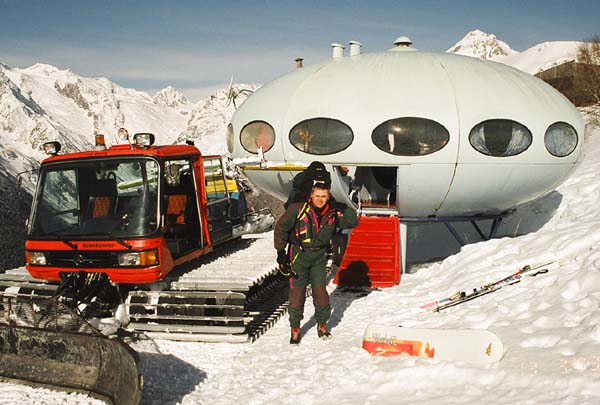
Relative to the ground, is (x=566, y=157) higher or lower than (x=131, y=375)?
higher

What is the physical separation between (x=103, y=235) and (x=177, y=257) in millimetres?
1059

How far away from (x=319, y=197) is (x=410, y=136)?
12.3ft

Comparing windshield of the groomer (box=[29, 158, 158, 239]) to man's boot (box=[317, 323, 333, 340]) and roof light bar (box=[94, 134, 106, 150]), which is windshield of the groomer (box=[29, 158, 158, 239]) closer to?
roof light bar (box=[94, 134, 106, 150])

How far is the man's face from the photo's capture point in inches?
238

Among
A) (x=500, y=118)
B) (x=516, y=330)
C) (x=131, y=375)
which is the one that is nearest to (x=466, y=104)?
(x=500, y=118)

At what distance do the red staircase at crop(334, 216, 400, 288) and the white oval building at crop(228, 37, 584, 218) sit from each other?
23.9 inches

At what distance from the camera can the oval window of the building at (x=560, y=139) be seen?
9.73 meters

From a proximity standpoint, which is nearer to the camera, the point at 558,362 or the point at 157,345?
the point at 558,362

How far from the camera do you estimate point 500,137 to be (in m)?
9.30

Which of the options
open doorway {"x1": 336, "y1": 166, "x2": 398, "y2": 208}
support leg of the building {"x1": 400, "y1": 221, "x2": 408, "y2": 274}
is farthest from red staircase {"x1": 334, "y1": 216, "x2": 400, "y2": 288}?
open doorway {"x1": 336, "y1": 166, "x2": 398, "y2": 208}

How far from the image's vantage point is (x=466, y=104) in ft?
30.3

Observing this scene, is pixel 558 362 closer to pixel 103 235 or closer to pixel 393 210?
pixel 103 235

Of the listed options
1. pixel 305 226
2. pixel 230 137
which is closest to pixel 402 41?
pixel 230 137

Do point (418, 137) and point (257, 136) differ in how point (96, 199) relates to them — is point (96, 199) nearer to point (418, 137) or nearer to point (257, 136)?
→ point (257, 136)
